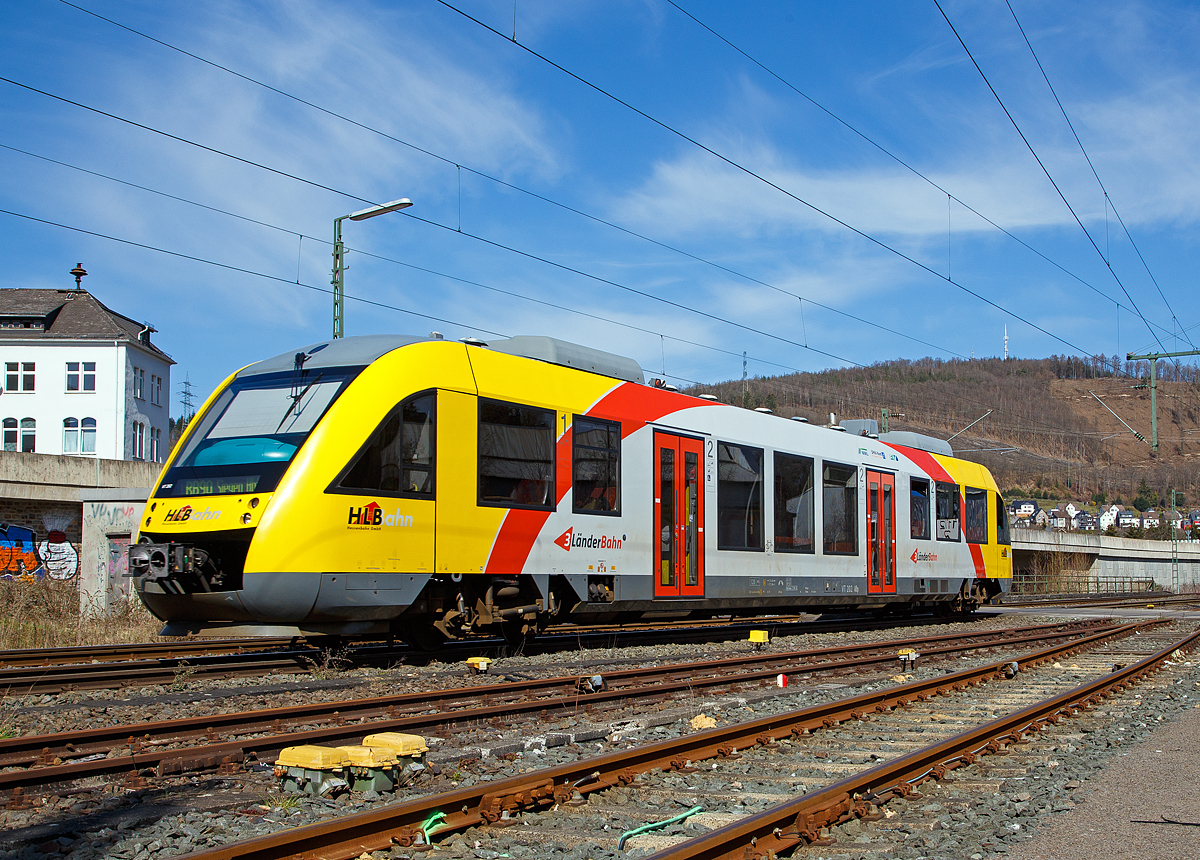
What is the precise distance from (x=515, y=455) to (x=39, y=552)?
55.5ft

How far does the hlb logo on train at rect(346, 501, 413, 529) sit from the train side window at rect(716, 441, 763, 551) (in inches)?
234

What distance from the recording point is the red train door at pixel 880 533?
730 inches

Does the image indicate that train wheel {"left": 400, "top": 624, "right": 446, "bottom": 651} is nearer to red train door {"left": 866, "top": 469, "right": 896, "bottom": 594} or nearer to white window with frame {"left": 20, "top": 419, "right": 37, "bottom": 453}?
red train door {"left": 866, "top": 469, "right": 896, "bottom": 594}

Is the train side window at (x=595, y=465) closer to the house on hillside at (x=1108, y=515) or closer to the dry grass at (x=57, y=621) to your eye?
the dry grass at (x=57, y=621)

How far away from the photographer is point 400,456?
10.3 metres

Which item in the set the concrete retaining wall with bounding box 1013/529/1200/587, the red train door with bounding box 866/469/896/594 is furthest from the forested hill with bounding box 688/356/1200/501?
the red train door with bounding box 866/469/896/594

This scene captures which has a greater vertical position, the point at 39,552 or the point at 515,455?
the point at 515,455

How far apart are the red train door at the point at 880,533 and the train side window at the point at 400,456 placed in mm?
Answer: 10453

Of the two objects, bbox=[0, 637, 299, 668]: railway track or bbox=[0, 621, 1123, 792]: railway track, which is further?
bbox=[0, 637, 299, 668]: railway track

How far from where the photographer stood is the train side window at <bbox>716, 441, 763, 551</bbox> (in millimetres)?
14984

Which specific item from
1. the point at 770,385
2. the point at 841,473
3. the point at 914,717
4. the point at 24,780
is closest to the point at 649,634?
the point at 841,473

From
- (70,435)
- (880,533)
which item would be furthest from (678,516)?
(70,435)

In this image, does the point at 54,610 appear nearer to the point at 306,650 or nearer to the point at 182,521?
the point at 306,650

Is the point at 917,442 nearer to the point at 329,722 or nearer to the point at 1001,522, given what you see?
the point at 1001,522
